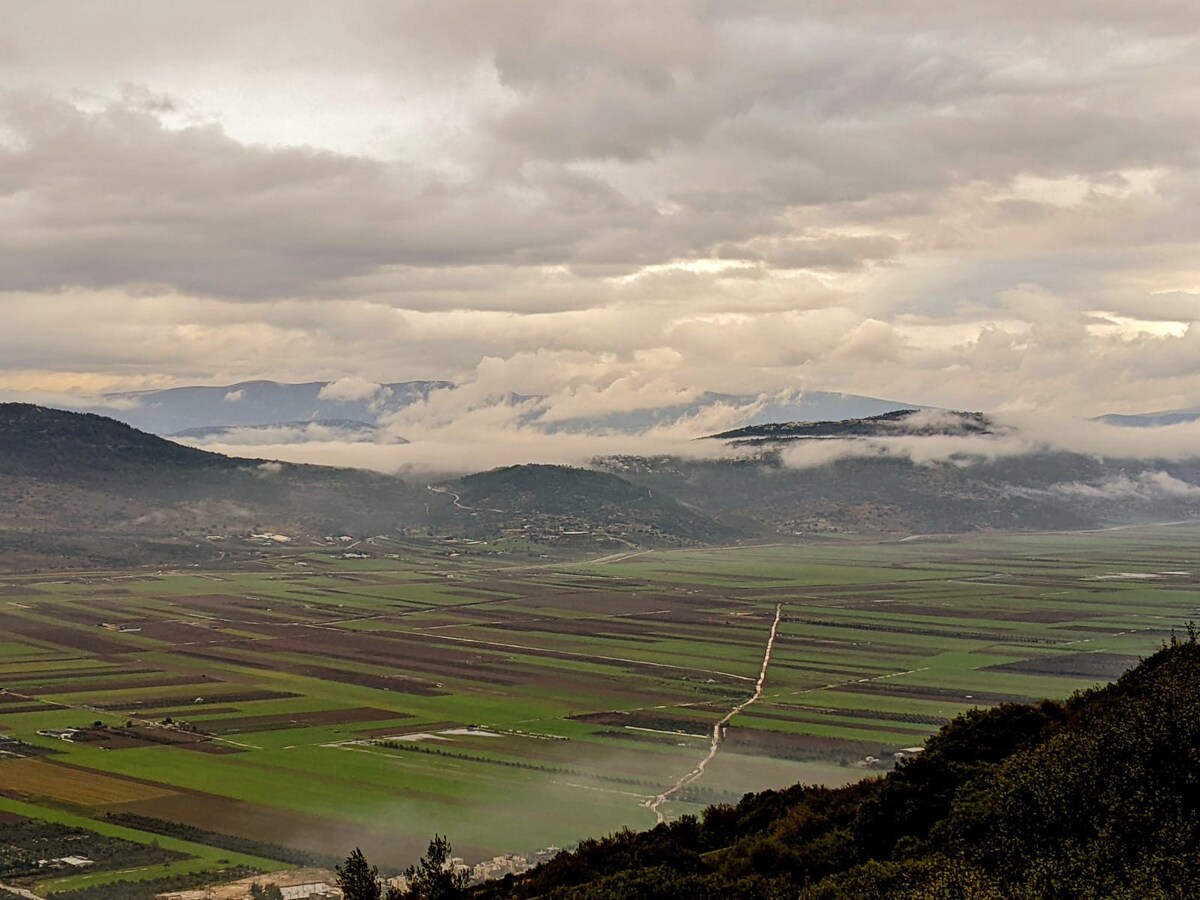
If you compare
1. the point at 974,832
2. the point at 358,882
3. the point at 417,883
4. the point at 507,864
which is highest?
the point at 974,832

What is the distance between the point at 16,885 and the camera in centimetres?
7556

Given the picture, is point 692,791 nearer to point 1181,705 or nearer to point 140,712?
point 1181,705

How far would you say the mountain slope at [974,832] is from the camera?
140 ft

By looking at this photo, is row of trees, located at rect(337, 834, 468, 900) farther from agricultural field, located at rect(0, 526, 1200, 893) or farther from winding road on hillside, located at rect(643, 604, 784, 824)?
winding road on hillside, located at rect(643, 604, 784, 824)

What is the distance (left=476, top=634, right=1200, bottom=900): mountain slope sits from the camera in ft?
140

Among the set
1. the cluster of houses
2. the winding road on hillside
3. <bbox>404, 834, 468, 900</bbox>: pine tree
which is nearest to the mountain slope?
<bbox>404, 834, 468, 900</bbox>: pine tree

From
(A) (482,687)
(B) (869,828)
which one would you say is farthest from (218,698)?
(B) (869,828)

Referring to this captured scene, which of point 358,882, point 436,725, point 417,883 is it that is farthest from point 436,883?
point 436,725

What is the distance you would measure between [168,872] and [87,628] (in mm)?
132484

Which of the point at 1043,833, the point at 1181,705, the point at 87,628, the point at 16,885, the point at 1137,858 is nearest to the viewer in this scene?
the point at 1137,858

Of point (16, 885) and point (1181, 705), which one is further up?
point (1181, 705)

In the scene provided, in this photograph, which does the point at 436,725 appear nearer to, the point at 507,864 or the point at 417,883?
the point at 507,864

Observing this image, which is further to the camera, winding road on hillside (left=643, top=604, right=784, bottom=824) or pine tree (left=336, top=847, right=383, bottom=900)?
winding road on hillside (left=643, top=604, right=784, bottom=824)

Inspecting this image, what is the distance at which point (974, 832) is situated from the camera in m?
53.6
